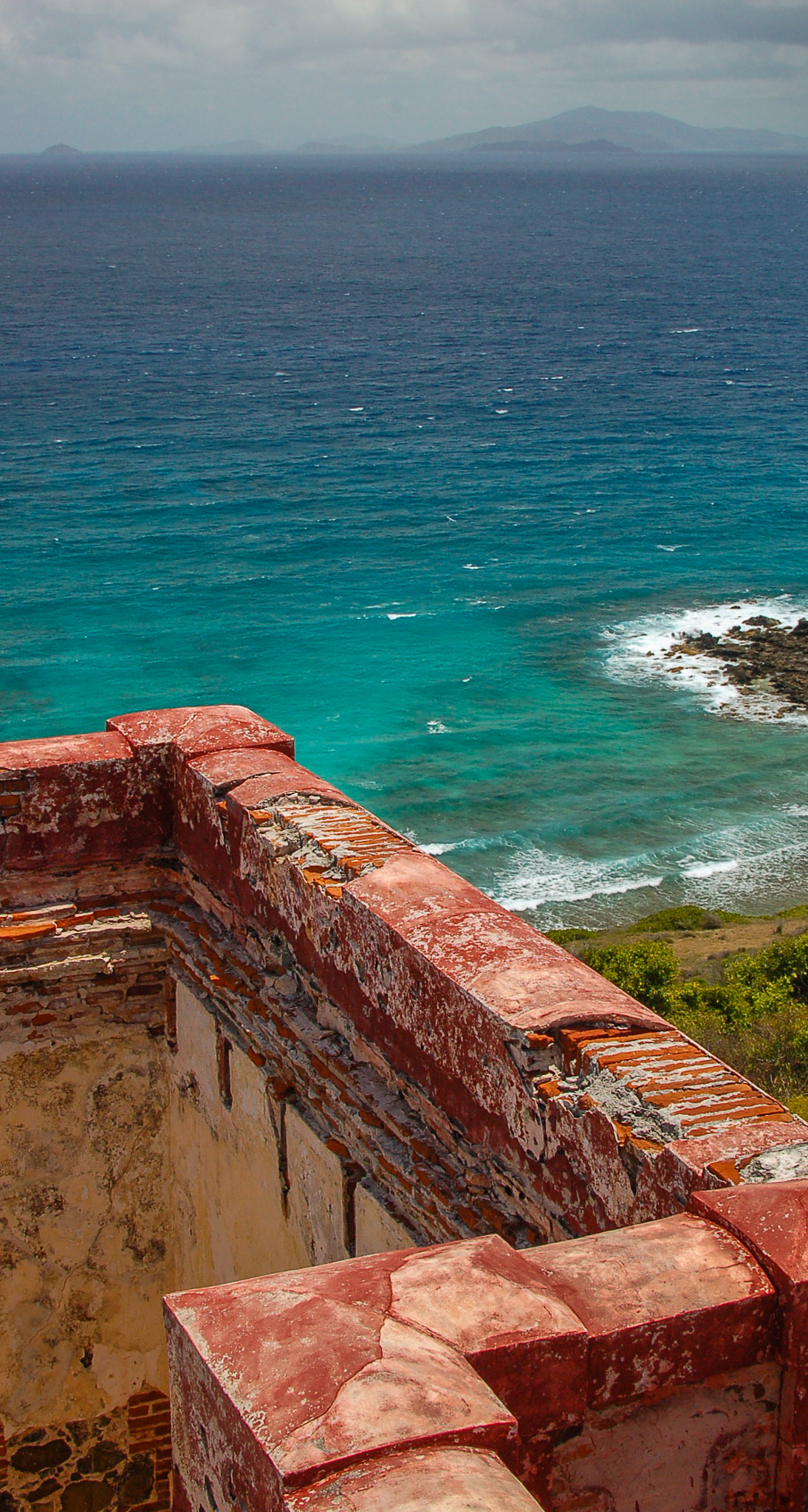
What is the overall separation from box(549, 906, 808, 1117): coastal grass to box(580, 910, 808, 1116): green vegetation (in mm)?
13

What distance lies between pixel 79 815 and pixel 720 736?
3360 centimetres

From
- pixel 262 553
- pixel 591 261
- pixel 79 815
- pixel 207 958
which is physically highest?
pixel 591 261

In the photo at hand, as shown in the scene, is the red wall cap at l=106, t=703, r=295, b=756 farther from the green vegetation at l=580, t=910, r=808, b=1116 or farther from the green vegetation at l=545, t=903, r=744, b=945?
the green vegetation at l=545, t=903, r=744, b=945

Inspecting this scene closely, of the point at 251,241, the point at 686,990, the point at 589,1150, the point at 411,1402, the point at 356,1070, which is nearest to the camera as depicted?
the point at 411,1402

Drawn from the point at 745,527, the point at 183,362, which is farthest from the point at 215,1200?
the point at 183,362

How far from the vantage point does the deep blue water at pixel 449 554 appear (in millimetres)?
35750

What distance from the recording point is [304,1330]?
9.50 feet

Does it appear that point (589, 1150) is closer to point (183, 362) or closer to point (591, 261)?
point (183, 362)

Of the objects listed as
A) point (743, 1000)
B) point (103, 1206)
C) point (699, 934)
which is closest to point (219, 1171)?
point (103, 1206)

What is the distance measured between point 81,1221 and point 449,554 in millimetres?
47508

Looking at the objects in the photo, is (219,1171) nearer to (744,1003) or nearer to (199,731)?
(199,731)

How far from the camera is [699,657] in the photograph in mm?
43438

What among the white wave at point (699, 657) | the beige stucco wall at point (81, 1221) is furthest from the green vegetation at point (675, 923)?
the beige stucco wall at point (81, 1221)

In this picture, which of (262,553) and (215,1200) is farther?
(262,553)
